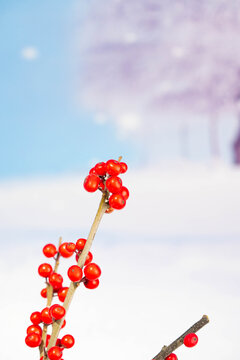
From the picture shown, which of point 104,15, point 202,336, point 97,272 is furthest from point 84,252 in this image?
point 104,15

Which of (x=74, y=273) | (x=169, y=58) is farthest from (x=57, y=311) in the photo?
(x=169, y=58)

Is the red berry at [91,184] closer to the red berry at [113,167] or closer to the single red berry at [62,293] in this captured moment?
the red berry at [113,167]

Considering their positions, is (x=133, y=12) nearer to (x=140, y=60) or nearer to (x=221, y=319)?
(x=140, y=60)

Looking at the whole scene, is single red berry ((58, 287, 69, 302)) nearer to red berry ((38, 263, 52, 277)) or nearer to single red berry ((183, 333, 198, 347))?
red berry ((38, 263, 52, 277))

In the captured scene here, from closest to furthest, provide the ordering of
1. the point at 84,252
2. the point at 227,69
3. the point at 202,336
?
the point at 84,252 → the point at 202,336 → the point at 227,69

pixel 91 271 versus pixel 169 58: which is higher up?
pixel 169 58

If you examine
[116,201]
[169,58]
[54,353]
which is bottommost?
[54,353]

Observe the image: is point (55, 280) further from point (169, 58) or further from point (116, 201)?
point (169, 58)

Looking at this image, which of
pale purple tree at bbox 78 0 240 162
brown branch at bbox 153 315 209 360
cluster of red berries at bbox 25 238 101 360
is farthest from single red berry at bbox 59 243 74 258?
pale purple tree at bbox 78 0 240 162

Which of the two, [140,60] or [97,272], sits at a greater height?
[140,60]
